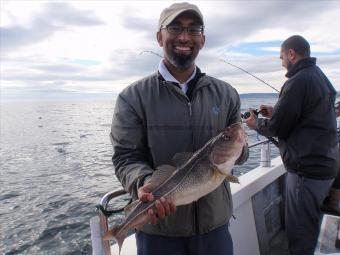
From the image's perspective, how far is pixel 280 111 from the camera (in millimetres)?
4480

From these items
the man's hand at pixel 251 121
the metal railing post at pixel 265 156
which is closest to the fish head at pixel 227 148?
the man's hand at pixel 251 121

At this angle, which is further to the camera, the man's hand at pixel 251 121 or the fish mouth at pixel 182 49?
the man's hand at pixel 251 121

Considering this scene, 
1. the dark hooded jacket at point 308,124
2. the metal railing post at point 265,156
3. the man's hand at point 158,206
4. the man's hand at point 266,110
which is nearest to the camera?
the man's hand at point 158,206

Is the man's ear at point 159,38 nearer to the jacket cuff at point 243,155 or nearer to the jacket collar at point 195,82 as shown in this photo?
the jacket collar at point 195,82

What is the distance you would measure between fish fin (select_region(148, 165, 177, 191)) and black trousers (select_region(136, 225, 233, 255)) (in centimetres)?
54

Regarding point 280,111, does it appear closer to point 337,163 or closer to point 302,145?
point 302,145

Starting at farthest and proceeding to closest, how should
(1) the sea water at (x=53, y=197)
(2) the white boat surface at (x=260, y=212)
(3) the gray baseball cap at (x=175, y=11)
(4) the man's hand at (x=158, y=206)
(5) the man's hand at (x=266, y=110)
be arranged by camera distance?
(1) the sea water at (x=53, y=197) → (5) the man's hand at (x=266, y=110) → (2) the white boat surface at (x=260, y=212) → (3) the gray baseball cap at (x=175, y=11) → (4) the man's hand at (x=158, y=206)

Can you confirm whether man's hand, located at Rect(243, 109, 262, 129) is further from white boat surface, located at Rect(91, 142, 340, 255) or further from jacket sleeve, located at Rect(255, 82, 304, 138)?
white boat surface, located at Rect(91, 142, 340, 255)

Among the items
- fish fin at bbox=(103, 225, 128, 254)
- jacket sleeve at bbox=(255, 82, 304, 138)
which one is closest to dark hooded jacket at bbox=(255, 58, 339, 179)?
jacket sleeve at bbox=(255, 82, 304, 138)

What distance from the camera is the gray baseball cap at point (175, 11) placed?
294 centimetres

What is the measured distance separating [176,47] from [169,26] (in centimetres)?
19

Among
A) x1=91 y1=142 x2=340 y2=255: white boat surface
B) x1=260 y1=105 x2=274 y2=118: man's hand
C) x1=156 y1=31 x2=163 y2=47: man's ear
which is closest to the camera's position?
x1=156 y1=31 x2=163 y2=47: man's ear

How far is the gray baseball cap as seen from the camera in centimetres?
294

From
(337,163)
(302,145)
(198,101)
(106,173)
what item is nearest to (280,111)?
(302,145)
